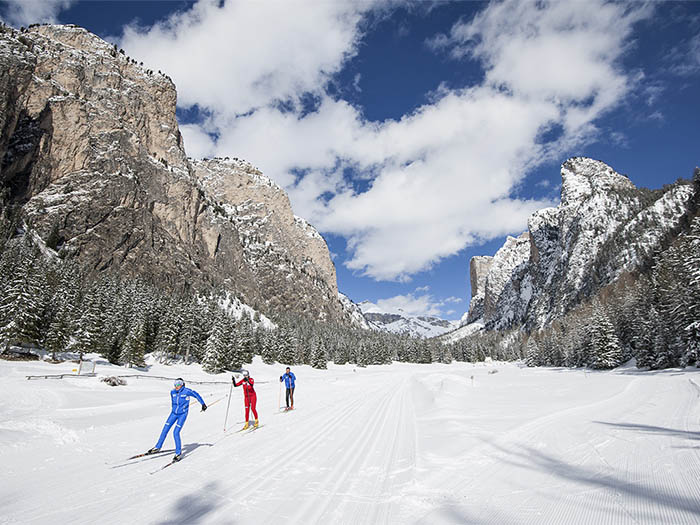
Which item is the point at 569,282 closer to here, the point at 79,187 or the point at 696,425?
the point at 696,425

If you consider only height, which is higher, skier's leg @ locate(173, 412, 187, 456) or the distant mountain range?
the distant mountain range

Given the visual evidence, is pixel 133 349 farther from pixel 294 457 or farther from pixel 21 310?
pixel 294 457

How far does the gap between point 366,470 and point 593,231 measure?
165940mm

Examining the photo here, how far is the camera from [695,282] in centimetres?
2622

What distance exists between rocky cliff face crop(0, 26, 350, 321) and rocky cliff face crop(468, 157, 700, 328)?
422ft

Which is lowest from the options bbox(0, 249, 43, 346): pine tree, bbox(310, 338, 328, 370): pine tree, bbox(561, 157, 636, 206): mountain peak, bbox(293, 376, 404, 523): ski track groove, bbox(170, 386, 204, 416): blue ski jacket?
bbox(310, 338, 328, 370): pine tree

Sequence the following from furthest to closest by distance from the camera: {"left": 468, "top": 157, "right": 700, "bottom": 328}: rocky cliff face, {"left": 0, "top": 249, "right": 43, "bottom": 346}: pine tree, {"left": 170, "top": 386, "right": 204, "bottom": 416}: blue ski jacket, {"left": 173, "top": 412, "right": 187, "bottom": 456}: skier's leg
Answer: {"left": 468, "top": 157, "right": 700, "bottom": 328}: rocky cliff face → {"left": 0, "top": 249, "right": 43, "bottom": 346}: pine tree → {"left": 170, "top": 386, "right": 204, "bottom": 416}: blue ski jacket → {"left": 173, "top": 412, "right": 187, "bottom": 456}: skier's leg

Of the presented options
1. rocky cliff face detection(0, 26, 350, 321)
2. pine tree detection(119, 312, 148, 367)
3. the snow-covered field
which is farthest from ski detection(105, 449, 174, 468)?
rocky cliff face detection(0, 26, 350, 321)

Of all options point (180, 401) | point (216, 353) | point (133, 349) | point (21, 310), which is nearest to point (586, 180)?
point (216, 353)

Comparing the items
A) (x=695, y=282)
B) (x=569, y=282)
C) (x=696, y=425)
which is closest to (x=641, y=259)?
(x=569, y=282)

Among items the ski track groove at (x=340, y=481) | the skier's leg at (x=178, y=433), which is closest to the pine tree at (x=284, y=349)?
the ski track groove at (x=340, y=481)

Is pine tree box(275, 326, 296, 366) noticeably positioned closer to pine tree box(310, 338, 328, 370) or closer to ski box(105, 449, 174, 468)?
pine tree box(310, 338, 328, 370)

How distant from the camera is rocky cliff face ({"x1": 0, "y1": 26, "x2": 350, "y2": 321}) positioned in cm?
8731

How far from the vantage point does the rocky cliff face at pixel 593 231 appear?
10696 cm
